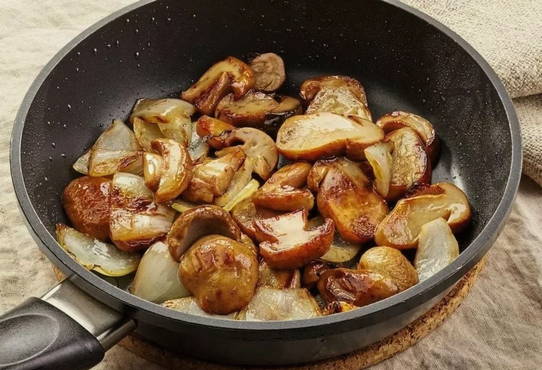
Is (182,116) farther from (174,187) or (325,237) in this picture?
(325,237)

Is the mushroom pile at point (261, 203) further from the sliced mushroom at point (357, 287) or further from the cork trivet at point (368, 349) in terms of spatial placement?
the cork trivet at point (368, 349)

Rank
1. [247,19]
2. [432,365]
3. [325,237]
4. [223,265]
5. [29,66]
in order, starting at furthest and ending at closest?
1. [29,66]
2. [247,19]
3. [432,365]
4. [325,237]
5. [223,265]

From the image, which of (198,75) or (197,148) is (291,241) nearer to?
(197,148)

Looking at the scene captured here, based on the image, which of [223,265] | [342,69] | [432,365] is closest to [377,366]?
[432,365]

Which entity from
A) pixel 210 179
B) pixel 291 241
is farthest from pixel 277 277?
pixel 210 179

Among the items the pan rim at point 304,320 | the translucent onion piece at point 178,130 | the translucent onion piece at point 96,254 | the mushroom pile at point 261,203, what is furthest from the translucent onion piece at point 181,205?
the pan rim at point 304,320

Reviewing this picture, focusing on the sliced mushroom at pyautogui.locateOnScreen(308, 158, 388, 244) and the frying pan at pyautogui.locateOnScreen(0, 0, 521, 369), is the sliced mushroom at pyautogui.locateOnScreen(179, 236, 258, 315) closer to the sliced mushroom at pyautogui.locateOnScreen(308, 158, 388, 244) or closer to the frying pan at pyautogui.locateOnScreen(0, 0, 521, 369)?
the frying pan at pyautogui.locateOnScreen(0, 0, 521, 369)

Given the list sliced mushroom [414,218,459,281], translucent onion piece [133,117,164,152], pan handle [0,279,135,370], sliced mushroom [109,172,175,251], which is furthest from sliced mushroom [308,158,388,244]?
pan handle [0,279,135,370]
